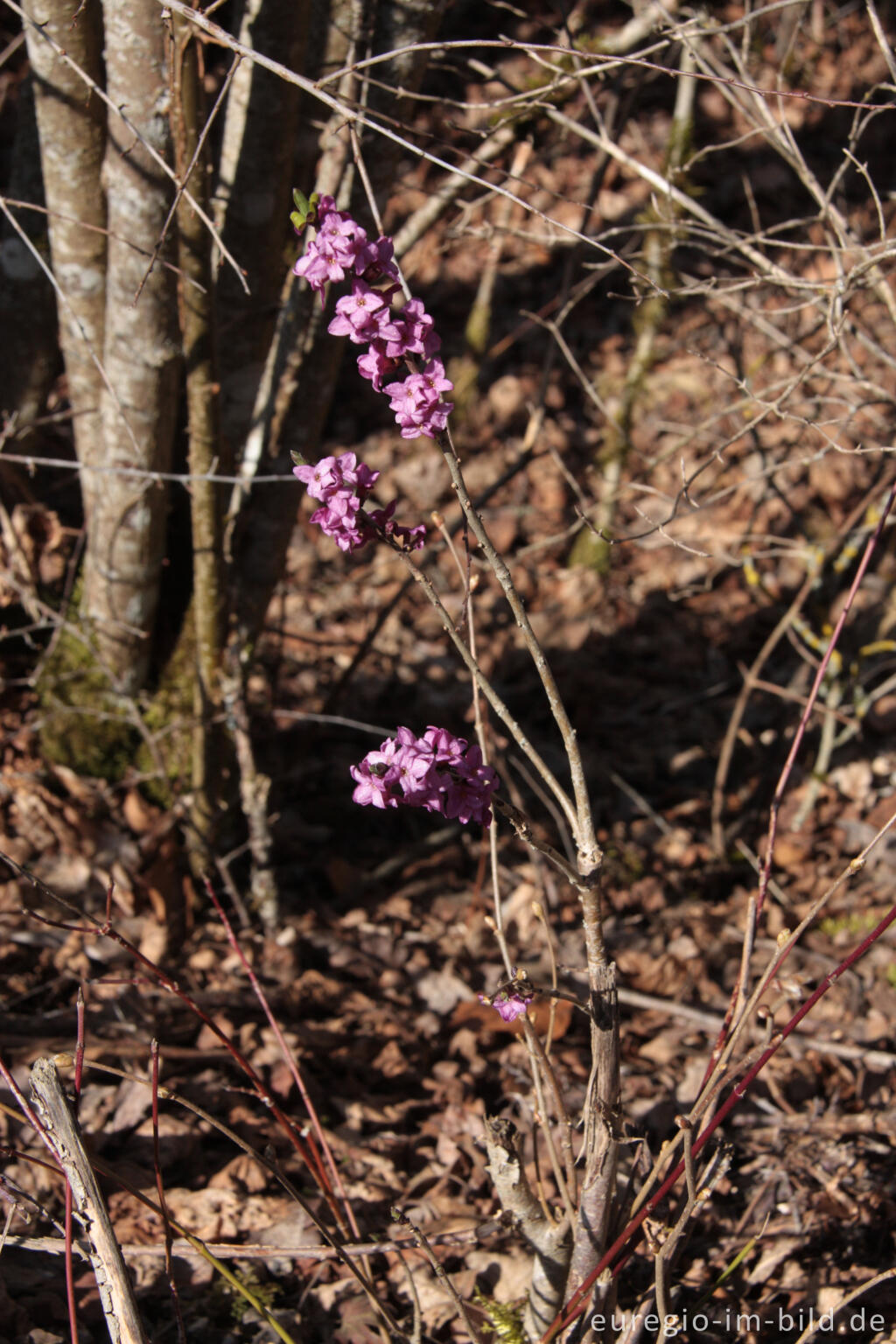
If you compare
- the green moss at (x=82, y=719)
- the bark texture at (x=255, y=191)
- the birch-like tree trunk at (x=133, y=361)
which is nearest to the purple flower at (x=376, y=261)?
the birch-like tree trunk at (x=133, y=361)

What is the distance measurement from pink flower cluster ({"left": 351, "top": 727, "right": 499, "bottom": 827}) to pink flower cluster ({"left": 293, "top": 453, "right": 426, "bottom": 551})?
30cm

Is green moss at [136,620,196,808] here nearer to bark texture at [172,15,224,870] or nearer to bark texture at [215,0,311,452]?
bark texture at [172,15,224,870]

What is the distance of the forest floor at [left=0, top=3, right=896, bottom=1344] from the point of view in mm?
2141

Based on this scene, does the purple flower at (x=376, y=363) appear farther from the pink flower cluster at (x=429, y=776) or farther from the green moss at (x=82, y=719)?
the green moss at (x=82, y=719)

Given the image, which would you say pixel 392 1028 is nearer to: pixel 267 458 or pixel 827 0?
pixel 267 458

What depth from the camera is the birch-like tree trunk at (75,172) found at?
2439mm

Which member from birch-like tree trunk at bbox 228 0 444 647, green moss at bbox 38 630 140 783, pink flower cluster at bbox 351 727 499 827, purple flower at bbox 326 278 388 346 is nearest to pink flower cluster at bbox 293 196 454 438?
purple flower at bbox 326 278 388 346

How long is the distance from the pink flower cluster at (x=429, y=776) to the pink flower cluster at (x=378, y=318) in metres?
0.45

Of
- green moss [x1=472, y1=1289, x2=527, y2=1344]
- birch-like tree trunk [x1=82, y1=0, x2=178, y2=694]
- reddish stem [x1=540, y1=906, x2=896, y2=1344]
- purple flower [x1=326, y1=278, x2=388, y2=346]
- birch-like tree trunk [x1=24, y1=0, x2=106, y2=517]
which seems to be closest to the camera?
purple flower [x1=326, y1=278, x2=388, y2=346]

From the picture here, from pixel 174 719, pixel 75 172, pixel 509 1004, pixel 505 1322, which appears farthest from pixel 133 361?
pixel 505 1322

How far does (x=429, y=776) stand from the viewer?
135 cm

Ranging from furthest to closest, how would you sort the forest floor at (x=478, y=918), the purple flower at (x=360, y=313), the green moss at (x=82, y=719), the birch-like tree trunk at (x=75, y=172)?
the green moss at (x=82, y=719), the birch-like tree trunk at (x=75, y=172), the forest floor at (x=478, y=918), the purple flower at (x=360, y=313)

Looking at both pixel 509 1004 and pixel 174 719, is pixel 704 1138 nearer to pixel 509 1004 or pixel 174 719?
pixel 509 1004

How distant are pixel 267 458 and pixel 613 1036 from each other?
6.69 ft
